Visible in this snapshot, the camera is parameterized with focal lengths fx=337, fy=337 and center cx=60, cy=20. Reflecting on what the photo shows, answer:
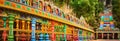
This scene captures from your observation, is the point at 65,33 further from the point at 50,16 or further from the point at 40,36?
the point at 40,36

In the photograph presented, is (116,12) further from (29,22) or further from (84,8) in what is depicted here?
(29,22)

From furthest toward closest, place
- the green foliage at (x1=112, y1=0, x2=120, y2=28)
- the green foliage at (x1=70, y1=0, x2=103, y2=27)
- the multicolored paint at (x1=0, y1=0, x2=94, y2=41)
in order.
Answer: the green foliage at (x1=112, y1=0, x2=120, y2=28) < the green foliage at (x1=70, y1=0, x2=103, y2=27) < the multicolored paint at (x1=0, y1=0, x2=94, y2=41)

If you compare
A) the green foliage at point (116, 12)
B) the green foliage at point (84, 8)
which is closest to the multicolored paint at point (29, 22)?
the green foliage at point (84, 8)

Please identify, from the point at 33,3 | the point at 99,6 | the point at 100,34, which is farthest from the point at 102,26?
the point at 33,3

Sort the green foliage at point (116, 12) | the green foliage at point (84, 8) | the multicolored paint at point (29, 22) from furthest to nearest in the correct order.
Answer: the green foliage at point (116, 12) → the green foliage at point (84, 8) → the multicolored paint at point (29, 22)

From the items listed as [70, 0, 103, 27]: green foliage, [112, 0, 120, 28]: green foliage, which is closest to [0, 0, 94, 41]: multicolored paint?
[70, 0, 103, 27]: green foliage

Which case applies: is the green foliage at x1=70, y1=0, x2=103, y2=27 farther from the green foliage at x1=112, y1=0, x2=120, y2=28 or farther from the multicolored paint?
the multicolored paint

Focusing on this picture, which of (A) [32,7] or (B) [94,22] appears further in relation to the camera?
(B) [94,22]

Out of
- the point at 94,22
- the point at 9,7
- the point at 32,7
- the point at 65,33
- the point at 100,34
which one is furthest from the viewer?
the point at 100,34

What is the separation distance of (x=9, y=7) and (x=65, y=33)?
4.78 meters

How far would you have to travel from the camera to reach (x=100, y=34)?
47531 millimetres

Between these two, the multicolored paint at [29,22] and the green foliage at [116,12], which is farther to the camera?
the green foliage at [116,12]

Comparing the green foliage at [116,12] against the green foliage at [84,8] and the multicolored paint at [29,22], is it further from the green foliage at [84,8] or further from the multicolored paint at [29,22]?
the multicolored paint at [29,22]

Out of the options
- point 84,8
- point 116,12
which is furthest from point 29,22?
point 116,12
